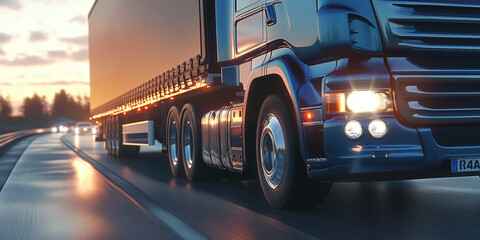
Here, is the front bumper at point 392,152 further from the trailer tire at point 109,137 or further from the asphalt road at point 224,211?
the trailer tire at point 109,137

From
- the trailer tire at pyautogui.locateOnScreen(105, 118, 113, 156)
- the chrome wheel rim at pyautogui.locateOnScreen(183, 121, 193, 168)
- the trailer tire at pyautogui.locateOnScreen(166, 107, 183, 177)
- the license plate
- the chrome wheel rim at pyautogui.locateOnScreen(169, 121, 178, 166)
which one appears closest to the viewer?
the license plate

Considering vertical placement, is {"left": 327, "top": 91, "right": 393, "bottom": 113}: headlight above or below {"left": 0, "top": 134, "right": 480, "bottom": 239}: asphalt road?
above

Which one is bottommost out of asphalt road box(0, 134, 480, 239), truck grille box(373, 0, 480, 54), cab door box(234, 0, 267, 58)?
A: asphalt road box(0, 134, 480, 239)

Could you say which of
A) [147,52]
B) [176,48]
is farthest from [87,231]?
[147,52]

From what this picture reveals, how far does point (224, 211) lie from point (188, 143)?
362cm

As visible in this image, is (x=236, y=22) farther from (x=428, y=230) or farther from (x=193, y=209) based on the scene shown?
(x=428, y=230)

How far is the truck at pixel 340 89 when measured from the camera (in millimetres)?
→ 5570

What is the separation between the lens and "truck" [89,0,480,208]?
557 cm

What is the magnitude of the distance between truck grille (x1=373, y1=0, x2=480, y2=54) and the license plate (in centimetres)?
96

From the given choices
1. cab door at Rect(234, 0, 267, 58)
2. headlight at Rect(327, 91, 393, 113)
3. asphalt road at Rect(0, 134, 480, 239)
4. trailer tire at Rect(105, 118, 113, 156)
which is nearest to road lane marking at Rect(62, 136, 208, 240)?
asphalt road at Rect(0, 134, 480, 239)

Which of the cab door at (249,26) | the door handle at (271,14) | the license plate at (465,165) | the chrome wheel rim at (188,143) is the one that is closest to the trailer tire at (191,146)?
the chrome wheel rim at (188,143)

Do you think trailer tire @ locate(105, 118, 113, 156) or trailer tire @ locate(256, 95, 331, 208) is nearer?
trailer tire @ locate(256, 95, 331, 208)

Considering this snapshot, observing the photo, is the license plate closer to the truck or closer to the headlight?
the truck

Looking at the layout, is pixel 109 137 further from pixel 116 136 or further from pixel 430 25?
pixel 430 25
